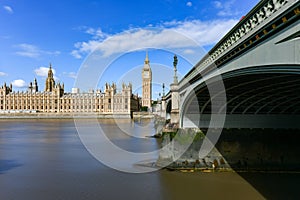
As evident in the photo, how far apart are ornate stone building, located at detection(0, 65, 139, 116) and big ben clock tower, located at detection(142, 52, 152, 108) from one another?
14064mm

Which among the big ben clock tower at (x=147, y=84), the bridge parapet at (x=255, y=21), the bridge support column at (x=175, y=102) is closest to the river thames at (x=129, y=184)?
the bridge parapet at (x=255, y=21)

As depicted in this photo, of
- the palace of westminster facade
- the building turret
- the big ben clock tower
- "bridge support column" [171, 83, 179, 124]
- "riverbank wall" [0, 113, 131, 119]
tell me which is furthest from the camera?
the building turret

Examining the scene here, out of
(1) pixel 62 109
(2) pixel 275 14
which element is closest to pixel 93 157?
(2) pixel 275 14

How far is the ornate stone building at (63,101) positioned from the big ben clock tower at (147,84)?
554 inches

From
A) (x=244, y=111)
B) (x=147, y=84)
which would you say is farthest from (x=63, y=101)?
(x=244, y=111)

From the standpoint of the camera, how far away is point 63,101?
316 ft

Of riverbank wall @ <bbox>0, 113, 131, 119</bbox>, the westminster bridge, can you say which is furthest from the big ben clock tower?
the westminster bridge

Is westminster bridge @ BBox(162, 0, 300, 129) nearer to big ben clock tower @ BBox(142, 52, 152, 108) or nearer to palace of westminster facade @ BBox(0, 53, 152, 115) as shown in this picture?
palace of westminster facade @ BBox(0, 53, 152, 115)

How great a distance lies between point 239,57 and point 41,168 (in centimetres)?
1127

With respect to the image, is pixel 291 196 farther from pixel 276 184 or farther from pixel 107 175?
pixel 107 175

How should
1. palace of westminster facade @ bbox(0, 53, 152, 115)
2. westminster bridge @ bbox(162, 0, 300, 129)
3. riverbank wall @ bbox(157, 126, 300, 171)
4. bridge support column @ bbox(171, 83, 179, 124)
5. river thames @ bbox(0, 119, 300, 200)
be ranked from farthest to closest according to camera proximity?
palace of westminster facade @ bbox(0, 53, 152, 115)
bridge support column @ bbox(171, 83, 179, 124)
riverbank wall @ bbox(157, 126, 300, 171)
river thames @ bbox(0, 119, 300, 200)
westminster bridge @ bbox(162, 0, 300, 129)

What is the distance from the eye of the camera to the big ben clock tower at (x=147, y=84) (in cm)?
10625

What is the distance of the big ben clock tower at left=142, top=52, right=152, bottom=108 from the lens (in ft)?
349

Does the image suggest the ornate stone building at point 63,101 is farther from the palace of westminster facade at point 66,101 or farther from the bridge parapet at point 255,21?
the bridge parapet at point 255,21
